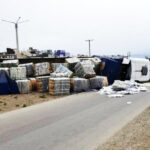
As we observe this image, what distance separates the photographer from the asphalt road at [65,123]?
8.11 m

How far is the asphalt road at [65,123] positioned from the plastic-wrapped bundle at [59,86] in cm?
311

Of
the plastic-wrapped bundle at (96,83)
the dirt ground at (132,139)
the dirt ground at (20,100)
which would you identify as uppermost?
the dirt ground at (132,139)

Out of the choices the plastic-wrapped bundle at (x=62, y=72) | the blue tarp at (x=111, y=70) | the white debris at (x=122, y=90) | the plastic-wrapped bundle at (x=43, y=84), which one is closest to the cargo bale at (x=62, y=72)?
the plastic-wrapped bundle at (x=62, y=72)

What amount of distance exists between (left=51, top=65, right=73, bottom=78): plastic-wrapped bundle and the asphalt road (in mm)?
4840

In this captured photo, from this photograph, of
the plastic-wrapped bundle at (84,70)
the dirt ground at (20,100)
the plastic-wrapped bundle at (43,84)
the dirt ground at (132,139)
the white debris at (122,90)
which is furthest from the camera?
the plastic-wrapped bundle at (84,70)

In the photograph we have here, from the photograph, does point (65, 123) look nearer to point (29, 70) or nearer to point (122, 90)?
point (122, 90)

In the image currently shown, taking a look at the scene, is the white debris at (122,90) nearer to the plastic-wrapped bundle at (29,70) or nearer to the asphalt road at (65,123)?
the asphalt road at (65,123)

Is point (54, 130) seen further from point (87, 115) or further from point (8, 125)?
point (87, 115)

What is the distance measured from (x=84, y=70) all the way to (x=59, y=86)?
341cm

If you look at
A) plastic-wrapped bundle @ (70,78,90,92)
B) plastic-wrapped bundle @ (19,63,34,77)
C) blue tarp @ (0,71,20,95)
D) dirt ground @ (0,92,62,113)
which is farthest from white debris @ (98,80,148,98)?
plastic-wrapped bundle @ (19,63,34,77)

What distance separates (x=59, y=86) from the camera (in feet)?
63.0

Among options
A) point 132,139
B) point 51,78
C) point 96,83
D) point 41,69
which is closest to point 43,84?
point 51,78

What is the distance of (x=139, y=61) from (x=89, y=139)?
62.9 feet

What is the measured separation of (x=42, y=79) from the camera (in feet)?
66.8
